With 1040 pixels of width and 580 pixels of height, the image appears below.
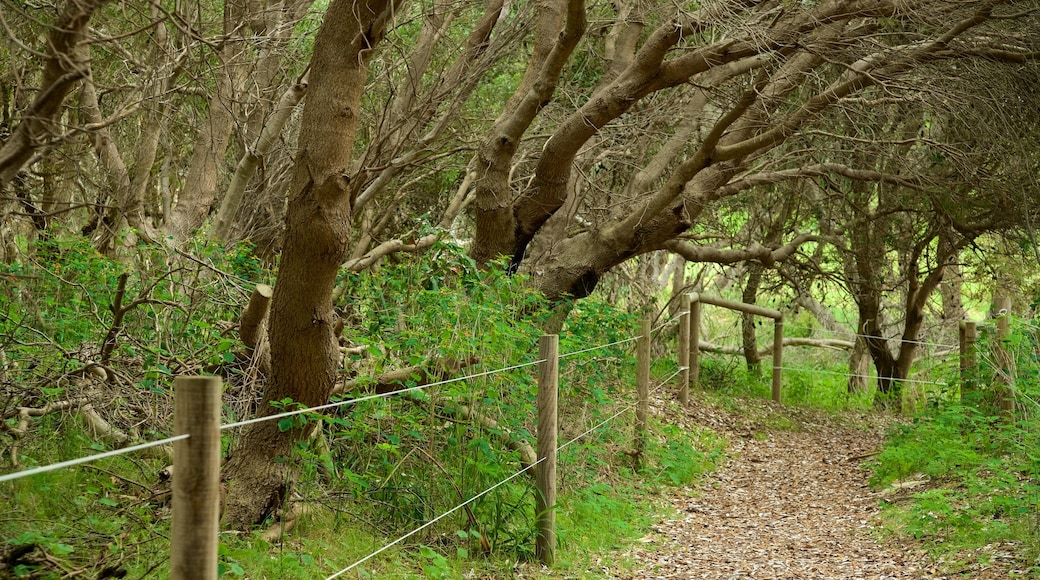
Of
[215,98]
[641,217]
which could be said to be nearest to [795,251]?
[641,217]

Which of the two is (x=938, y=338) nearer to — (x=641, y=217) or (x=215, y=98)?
(x=641, y=217)

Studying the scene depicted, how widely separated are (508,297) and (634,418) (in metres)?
2.50

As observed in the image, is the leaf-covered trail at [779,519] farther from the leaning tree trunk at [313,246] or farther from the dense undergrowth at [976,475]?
the leaning tree trunk at [313,246]

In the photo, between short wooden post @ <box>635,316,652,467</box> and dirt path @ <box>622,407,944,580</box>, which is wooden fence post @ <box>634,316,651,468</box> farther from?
dirt path @ <box>622,407,944,580</box>

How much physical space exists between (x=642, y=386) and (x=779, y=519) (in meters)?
1.81

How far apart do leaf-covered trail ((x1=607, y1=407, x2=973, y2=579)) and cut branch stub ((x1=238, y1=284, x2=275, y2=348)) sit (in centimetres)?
300

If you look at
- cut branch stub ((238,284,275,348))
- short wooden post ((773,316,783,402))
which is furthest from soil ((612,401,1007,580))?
cut branch stub ((238,284,275,348))

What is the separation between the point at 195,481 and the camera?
306 centimetres

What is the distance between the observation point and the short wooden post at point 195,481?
3.02 m

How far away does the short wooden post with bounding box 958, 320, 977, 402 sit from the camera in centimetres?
982

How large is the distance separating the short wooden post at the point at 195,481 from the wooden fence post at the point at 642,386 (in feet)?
21.6

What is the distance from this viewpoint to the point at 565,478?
7648 mm

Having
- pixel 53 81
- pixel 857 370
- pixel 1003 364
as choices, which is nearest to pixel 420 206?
pixel 1003 364

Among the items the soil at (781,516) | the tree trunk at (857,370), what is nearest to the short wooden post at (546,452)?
the soil at (781,516)
